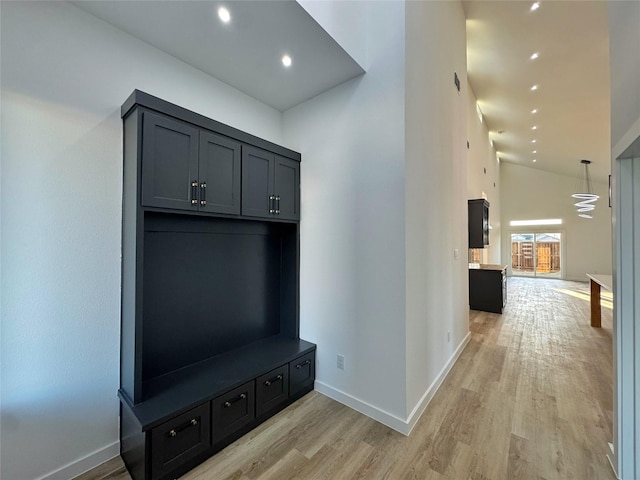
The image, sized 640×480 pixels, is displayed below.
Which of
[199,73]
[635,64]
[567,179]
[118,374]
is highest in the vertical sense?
[567,179]

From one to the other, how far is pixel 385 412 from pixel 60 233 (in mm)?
2652

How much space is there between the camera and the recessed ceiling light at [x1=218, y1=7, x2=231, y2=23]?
1776 millimetres

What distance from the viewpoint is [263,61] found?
227 centimetres

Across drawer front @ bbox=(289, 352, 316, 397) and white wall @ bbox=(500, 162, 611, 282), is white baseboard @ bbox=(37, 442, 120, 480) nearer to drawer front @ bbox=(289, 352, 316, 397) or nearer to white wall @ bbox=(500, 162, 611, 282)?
drawer front @ bbox=(289, 352, 316, 397)

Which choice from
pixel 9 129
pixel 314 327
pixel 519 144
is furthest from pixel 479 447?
pixel 519 144

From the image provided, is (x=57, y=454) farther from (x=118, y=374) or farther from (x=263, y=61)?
(x=263, y=61)

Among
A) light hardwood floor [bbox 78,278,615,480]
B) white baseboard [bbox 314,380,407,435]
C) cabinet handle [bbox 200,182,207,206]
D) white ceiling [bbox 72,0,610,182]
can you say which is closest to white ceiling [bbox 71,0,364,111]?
white ceiling [bbox 72,0,610,182]

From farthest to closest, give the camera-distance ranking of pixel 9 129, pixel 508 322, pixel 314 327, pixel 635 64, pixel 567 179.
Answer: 1. pixel 567 179
2. pixel 508 322
3. pixel 314 327
4. pixel 9 129
5. pixel 635 64

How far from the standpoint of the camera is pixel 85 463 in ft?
5.65

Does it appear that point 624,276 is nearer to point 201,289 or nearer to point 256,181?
point 256,181

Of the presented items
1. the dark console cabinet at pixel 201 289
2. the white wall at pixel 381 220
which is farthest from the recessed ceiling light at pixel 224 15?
the white wall at pixel 381 220

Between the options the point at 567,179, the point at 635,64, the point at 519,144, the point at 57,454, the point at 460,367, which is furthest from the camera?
the point at 567,179

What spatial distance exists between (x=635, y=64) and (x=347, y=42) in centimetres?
174

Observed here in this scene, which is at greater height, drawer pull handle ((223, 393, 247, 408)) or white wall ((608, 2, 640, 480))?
white wall ((608, 2, 640, 480))
